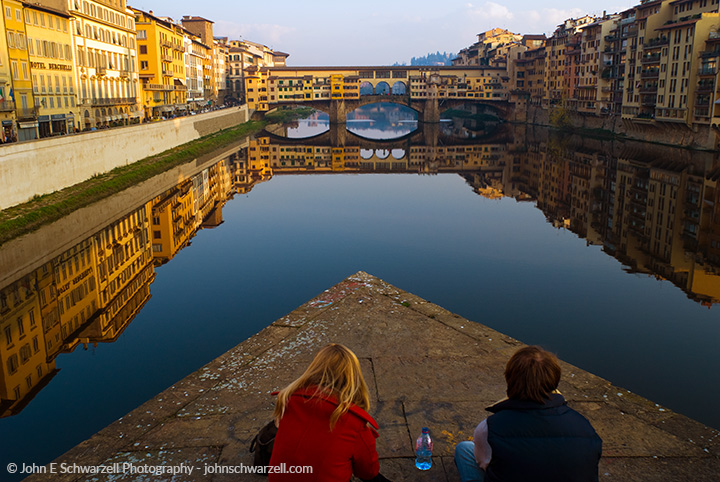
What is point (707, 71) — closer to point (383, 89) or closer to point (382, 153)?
point (382, 153)

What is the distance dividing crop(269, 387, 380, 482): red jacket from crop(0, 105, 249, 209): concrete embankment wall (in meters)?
16.6

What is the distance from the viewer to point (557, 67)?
66375 millimetres

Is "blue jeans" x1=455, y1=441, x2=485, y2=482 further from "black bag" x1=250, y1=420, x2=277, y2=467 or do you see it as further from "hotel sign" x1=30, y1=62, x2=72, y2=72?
"hotel sign" x1=30, y1=62, x2=72, y2=72

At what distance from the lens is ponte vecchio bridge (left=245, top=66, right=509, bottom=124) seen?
7688 cm

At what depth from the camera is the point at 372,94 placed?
260 feet

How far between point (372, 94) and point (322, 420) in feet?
259

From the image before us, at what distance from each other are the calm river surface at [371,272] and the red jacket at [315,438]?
4659 mm

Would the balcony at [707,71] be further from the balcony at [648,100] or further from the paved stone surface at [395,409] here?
the paved stone surface at [395,409]

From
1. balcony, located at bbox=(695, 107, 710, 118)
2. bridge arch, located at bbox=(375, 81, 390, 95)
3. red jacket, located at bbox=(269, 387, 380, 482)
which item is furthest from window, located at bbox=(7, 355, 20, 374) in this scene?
bridge arch, located at bbox=(375, 81, 390, 95)

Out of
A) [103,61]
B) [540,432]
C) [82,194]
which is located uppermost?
[103,61]

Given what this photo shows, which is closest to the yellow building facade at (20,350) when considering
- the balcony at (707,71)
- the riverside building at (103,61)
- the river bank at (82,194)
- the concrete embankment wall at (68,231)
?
the concrete embankment wall at (68,231)

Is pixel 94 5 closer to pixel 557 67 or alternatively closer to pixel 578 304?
pixel 578 304

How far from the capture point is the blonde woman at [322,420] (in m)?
3.13

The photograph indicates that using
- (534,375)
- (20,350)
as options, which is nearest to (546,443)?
(534,375)
